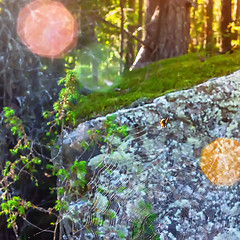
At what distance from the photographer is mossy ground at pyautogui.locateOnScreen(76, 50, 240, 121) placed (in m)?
4.16

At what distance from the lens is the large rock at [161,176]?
3.29m

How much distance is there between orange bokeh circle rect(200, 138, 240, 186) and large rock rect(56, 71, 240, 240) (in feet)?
0.22

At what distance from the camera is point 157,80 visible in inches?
192

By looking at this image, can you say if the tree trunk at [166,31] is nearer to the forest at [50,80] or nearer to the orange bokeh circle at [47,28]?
the forest at [50,80]

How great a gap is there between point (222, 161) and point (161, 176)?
80 cm

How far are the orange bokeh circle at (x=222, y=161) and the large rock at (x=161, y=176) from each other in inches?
2.6

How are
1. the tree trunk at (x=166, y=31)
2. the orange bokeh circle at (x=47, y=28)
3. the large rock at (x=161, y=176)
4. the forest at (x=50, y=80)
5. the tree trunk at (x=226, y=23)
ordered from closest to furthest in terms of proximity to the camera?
the large rock at (x=161, y=176)
the forest at (x=50, y=80)
the orange bokeh circle at (x=47, y=28)
the tree trunk at (x=166, y=31)
the tree trunk at (x=226, y=23)

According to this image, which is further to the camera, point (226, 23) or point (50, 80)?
point (226, 23)

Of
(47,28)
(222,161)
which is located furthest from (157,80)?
(47,28)

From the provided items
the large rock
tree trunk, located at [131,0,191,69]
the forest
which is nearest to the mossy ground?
the forest

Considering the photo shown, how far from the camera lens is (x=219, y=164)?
3502 millimetres

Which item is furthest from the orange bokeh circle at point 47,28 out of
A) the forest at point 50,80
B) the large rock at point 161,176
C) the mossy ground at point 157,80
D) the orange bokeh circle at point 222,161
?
the orange bokeh circle at point 222,161

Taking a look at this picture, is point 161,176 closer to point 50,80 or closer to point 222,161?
point 222,161

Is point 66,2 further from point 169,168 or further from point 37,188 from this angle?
point 169,168
